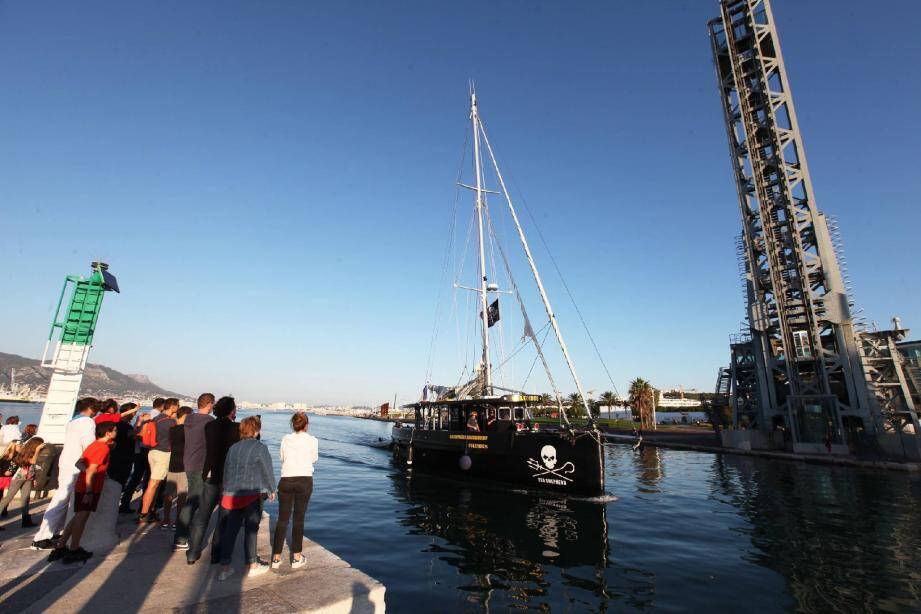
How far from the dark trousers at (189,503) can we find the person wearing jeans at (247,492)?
950mm

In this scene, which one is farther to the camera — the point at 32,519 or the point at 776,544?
the point at 776,544

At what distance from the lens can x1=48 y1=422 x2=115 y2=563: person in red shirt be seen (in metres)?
5.31

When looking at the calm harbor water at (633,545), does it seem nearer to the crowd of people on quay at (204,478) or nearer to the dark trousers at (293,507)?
the dark trousers at (293,507)

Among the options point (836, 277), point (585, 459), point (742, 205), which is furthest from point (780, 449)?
point (585, 459)

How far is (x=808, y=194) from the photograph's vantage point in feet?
123

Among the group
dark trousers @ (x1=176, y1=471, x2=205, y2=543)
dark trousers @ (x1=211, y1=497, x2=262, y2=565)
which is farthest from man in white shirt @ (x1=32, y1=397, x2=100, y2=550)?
dark trousers @ (x1=211, y1=497, x2=262, y2=565)

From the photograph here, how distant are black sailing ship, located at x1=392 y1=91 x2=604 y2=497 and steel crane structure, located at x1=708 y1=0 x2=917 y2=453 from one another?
2788 cm

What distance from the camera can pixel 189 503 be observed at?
6.07 m

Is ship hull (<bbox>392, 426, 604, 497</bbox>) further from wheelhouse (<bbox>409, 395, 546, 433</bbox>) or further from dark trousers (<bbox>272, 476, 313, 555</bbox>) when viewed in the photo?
dark trousers (<bbox>272, 476, 313, 555</bbox>)

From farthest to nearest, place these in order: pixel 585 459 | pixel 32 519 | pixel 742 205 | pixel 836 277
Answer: pixel 742 205
pixel 836 277
pixel 585 459
pixel 32 519

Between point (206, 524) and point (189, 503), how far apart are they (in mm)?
700

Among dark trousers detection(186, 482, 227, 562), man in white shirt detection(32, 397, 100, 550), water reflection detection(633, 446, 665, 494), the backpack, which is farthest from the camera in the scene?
water reflection detection(633, 446, 665, 494)

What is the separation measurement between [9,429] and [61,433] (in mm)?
9003

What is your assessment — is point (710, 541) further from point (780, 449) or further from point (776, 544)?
point (780, 449)
